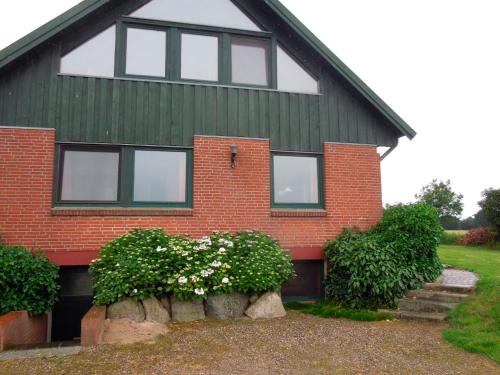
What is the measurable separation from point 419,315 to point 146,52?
815 cm

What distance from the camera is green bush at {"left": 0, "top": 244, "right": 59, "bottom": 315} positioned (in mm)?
7211

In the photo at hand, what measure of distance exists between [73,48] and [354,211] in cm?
759

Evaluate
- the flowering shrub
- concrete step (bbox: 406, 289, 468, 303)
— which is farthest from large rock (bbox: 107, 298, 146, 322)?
concrete step (bbox: 406, 289, 468, 303)

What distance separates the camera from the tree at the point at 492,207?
22.9 m

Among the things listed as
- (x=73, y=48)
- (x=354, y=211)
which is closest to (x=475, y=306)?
(x=354, y=211)

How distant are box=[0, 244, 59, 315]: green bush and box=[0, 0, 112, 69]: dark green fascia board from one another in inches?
151

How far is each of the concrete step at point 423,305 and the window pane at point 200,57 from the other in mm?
6495

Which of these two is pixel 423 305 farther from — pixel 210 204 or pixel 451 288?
pixel 210 204

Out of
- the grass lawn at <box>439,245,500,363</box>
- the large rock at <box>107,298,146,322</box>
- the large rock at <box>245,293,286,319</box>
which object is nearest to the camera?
the grass lawn at <box>439,245,500,363</box>

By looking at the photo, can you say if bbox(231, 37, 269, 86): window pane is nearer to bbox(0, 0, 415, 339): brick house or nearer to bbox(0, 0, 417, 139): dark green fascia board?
bbox(0, 0, 415, 339): brick house

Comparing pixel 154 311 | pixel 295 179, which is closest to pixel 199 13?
pixel 295 179

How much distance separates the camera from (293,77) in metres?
10.7

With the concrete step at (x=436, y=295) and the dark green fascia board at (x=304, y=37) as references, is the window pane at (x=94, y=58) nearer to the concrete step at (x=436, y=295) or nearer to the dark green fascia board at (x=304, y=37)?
the dark green fascia board at (x=304, y=37)

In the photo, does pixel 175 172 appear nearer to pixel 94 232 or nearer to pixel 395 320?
pixel 94 232
